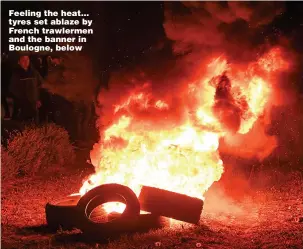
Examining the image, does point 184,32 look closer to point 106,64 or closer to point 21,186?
point 21,186

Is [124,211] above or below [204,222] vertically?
above

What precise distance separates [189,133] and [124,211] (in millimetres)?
2047

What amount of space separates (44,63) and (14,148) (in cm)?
434

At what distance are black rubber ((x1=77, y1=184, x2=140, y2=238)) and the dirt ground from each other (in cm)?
19

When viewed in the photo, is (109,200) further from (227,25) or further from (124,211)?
(227,25)

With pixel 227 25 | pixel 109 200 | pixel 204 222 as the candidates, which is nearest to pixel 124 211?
pixel 109 200

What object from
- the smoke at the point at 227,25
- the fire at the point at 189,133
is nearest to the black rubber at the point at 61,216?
the fire at the point at 189,133

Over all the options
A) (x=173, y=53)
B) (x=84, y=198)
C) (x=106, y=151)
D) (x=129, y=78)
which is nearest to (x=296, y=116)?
(x=173, y=53)

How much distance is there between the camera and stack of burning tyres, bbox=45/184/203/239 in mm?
6641

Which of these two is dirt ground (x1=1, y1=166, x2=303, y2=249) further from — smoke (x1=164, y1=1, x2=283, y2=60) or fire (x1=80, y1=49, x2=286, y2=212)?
smoke (x1=164, y1=1, x2=283, y2=60)

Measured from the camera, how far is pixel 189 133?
8.06 meters

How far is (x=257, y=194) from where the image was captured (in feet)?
30.5

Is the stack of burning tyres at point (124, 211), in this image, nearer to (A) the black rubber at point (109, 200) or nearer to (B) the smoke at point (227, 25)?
(A) the black rubber at point (109, 200)

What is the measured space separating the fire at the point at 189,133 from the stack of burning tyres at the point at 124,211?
65cm
